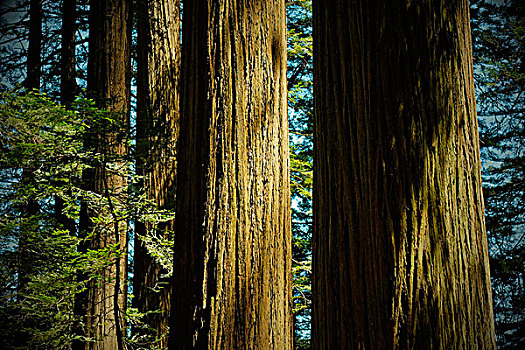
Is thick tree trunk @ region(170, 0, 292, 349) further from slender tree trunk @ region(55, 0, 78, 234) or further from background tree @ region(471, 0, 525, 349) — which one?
slender tree trunk @ region(55, 0, 78, 234)

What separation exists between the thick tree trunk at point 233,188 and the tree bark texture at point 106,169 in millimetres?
2133

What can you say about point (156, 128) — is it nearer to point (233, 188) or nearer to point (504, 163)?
point (233, 188)

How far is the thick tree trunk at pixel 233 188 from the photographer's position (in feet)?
5.72

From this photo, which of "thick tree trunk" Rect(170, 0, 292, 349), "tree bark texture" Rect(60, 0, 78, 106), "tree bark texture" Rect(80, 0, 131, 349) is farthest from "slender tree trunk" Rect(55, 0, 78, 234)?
"thick tree trunk" Rect(170, 0, 292, 349)

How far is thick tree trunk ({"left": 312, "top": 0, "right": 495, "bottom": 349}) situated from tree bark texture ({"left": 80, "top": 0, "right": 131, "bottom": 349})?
10.3 feet

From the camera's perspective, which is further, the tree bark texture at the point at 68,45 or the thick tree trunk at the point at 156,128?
the tree bark texture at the point at 68,45

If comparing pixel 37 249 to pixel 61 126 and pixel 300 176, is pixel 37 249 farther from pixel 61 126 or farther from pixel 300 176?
pixel 300 176

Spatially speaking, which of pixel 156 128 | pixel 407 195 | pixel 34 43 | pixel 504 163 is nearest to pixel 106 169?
pixel 156 128

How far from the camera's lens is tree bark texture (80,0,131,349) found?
418 cm

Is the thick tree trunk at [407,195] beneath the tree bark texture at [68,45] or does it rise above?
beneath

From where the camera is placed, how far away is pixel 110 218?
423 cm

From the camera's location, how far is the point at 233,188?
1816mm

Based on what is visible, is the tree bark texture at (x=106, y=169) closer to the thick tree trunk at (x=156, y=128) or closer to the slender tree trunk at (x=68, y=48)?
the thick tree trunk at (x=156, y=128)

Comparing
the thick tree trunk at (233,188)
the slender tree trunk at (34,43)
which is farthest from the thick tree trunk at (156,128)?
the slender tree trunk at (34,43)
